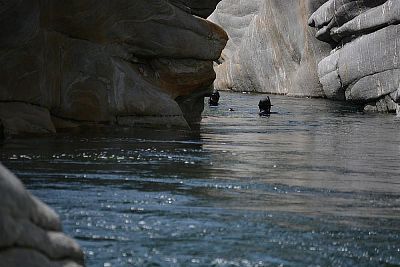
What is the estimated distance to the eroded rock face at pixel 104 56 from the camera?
15.8 m

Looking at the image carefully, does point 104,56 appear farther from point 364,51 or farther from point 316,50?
point 316,50

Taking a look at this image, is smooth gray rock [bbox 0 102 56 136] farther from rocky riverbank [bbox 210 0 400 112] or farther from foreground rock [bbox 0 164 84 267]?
rocky riverbank [bbox 210 0 400 112]

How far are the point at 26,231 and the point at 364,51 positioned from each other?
30.1 m

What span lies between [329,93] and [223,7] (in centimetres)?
2128

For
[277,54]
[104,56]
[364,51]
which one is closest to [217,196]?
[104,56]

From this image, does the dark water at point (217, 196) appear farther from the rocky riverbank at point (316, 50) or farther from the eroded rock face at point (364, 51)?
the eroded rock face at point (364, 51)

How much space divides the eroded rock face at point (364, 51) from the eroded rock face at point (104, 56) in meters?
12.5

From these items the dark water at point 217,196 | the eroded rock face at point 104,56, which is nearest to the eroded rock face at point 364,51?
the eroded rock face at point 104,56

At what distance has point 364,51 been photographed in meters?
33.4

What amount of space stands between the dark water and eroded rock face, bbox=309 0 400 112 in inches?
582

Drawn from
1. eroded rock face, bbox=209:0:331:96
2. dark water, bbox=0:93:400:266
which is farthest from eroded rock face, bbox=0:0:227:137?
eroded rock face, bbox=209:0:331:96

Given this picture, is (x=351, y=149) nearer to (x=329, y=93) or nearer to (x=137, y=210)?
(x=137, y=210)

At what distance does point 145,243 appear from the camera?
6.78 meters

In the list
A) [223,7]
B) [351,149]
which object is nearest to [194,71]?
[351,149]
